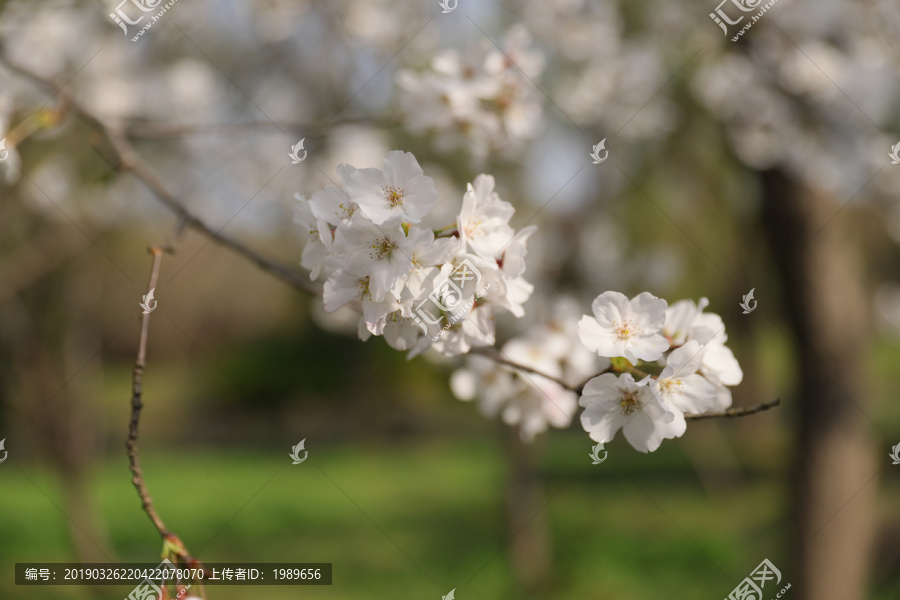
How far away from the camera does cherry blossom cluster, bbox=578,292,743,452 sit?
0.96 m

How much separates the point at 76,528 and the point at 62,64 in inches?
94.0

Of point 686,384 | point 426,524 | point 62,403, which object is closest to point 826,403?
point 686,384

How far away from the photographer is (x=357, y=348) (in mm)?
10273

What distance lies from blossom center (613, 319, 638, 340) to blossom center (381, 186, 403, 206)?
14.6 inches

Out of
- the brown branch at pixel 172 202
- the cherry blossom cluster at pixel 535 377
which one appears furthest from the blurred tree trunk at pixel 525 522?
the brown branch at pixel 172 202

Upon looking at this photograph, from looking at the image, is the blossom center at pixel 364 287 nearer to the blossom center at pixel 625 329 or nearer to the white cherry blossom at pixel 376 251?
the white cherry blossom at pixel 376 251

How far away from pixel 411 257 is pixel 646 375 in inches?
14.9

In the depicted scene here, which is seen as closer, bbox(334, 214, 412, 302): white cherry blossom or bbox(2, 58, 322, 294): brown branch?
bbox(334, 214, 412, 302): white cherry blossom

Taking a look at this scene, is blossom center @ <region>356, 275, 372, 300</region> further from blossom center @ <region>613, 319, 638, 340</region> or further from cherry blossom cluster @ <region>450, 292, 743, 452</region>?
blossom center @ <region>613, 319, 638, 340</region>

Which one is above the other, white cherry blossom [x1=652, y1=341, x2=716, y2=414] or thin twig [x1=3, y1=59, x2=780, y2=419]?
thin twig [x1=3, y1=59, x2=780, y2=419]

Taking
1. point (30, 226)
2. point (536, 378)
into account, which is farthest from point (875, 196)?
point (30, 226)

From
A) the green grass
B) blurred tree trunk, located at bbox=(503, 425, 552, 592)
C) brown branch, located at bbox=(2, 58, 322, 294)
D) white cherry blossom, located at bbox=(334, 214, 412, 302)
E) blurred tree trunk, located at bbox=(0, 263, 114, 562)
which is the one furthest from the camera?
the green grass

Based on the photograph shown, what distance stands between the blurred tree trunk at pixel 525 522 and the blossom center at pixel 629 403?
287cm

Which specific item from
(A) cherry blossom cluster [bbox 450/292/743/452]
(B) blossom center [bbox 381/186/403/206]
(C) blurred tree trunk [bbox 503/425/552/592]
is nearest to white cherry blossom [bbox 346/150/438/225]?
Result: (B) blossom center [bbox 381/186/403/206]
